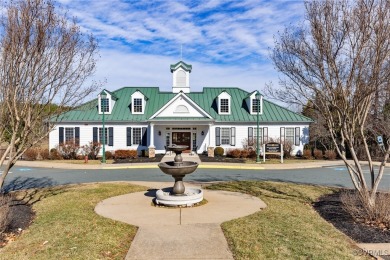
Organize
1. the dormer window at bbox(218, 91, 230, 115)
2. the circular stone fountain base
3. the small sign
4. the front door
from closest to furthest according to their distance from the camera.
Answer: the circular stone fountain base < the small sign < the front door < the dormer window at bbox(218, 91, 230, 115)

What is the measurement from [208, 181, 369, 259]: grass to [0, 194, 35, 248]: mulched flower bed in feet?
15.4

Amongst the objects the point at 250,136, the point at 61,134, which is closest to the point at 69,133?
the point at 61,134

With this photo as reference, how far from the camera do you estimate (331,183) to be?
1453cm

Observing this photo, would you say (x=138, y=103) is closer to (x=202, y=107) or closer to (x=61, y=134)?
(x=202, y=107)

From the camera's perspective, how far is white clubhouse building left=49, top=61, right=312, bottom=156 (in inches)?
1123

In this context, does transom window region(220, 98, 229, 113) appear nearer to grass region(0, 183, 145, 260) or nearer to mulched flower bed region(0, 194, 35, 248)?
grass region(0, 183, 145, 260)

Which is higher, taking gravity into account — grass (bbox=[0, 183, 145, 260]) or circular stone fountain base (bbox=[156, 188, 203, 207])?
circular stone fountain base (bbox=[156, 188, 203, 207])

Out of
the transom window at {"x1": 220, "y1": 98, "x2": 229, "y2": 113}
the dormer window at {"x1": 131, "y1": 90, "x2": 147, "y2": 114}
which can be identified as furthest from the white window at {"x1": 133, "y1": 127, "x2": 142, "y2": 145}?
the transom window at {"x1": 220, "y1": 98, "x2": 229, "y2": 113}

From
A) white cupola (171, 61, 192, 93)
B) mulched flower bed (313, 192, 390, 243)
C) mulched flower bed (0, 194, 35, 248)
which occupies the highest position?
white cupola (171, 61, 192, 93)

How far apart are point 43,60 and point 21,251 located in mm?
4693

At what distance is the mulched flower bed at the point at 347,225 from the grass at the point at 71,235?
4819mm

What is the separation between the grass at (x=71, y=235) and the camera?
554 centimetres

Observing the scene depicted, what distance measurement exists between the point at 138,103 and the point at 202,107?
20.9 ft

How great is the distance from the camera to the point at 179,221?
746 cm
